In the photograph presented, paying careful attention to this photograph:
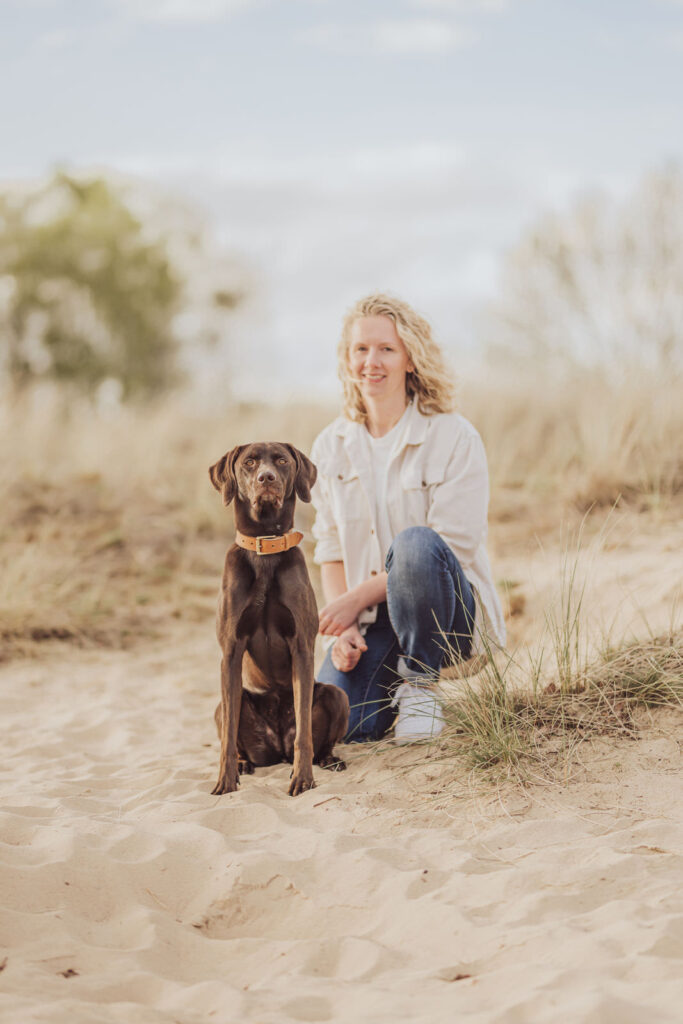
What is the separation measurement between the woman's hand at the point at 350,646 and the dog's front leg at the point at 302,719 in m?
0.58

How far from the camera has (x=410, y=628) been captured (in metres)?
4.04

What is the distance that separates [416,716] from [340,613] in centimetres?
55

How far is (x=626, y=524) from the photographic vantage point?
6598mm

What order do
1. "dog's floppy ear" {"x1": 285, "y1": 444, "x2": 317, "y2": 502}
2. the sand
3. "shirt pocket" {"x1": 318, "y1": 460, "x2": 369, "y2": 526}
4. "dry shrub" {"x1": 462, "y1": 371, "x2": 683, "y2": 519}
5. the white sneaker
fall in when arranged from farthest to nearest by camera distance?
"dry shrub" {"x1": 462, "y1": 371, "x2": 683, "y2": 519}, "shirt pocket" {"x1": 318, "y1": 460, "x2": 369, "y2": 526}, the white sneaker, "dog's floppy ear" {"x1": 285, "y1": 444, "x2": 317, "y2": 502}, the sand

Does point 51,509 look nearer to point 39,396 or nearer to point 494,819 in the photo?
point 39,396

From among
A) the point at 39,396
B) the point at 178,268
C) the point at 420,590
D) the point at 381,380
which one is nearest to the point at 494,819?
the point at 420,590

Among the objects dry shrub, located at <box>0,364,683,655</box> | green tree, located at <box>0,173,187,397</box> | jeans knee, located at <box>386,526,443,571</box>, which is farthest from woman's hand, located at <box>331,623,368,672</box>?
green tree, located at <box>0,173,187,397</box>

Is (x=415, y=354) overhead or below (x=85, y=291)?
below

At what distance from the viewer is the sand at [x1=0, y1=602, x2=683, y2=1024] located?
223 centimetres

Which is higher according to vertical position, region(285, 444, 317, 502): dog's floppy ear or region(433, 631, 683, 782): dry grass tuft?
region(285, 444, 317, 502): dog's floppy ear

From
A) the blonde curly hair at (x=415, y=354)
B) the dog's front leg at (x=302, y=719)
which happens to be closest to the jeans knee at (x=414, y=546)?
the dog's front leg at (x=302, y=719)

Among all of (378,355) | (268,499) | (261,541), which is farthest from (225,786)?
(378,355)

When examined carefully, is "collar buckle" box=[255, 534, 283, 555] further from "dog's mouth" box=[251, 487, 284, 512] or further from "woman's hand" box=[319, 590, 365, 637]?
"woman's hand" box=[319, 590, 365, 637]

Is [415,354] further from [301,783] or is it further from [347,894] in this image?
[347,894]
